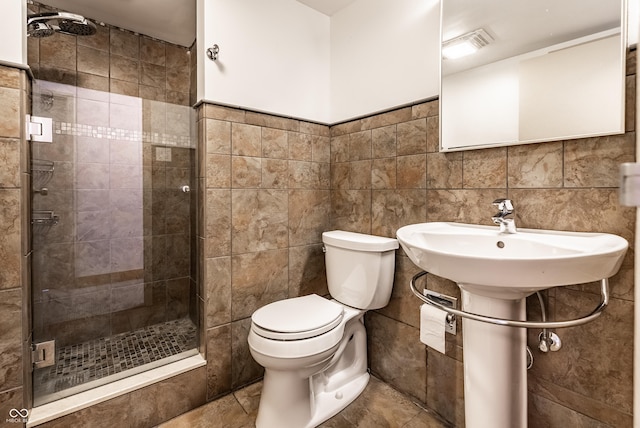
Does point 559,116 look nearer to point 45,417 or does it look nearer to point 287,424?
point 287,424

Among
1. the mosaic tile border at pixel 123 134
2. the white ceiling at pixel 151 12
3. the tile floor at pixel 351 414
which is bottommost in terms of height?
the tile floor at pixel 351 414

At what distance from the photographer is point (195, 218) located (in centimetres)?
170

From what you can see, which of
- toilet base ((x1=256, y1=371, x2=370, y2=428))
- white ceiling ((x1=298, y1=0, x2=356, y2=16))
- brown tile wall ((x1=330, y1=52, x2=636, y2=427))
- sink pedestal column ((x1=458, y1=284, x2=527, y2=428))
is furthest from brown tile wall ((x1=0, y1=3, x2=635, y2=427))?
white ceiling ((x1=298, y1=0, x2=356, y2=16))

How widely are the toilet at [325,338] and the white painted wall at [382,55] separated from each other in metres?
0.78

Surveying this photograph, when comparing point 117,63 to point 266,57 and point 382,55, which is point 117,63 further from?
point 382,55

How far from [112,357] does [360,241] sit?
1.43 meters

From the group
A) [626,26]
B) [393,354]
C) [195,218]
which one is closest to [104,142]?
[195,218]

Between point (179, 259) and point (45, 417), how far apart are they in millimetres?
888

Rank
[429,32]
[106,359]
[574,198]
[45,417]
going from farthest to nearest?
[106,359] → [429,32] → [45,417] → [574,198]

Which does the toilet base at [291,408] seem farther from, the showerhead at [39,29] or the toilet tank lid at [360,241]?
the showerhead at [39,29]

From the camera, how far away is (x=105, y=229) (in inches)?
71.6

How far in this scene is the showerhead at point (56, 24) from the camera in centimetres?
136

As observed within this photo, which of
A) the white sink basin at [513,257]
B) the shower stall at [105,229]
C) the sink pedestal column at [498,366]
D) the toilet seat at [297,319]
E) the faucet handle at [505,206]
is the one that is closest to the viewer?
the white sink basin at [513,257]

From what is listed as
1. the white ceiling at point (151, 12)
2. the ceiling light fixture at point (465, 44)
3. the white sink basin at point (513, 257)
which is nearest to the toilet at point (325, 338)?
the white sink basin at point (513, 257)
